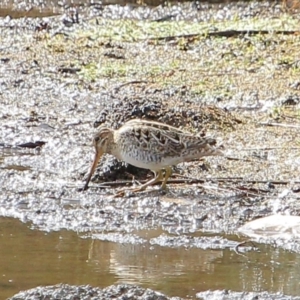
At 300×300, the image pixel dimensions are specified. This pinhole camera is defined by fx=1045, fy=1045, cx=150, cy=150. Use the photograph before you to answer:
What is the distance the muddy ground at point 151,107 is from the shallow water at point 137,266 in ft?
0.75

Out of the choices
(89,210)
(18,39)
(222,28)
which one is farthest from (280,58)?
(89,210)

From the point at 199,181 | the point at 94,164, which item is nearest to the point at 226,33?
the point at 199,181

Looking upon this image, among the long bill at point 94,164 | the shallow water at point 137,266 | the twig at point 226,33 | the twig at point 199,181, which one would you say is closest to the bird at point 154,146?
the long bill at point 94,164

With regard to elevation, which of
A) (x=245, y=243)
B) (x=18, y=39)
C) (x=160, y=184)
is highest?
(x=18, y=39)

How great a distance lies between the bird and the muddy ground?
0.30 meters

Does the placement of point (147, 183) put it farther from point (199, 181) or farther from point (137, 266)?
point (137, 266)

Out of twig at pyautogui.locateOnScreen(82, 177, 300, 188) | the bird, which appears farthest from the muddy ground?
the bird

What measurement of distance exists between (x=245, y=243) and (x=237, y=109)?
13.5ft

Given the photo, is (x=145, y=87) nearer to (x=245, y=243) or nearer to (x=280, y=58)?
(x=280, y=58)

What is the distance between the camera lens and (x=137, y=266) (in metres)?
6.29

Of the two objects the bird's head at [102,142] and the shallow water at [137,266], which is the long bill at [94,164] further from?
the shallow water at [137,266]

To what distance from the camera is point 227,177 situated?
26.9 feet

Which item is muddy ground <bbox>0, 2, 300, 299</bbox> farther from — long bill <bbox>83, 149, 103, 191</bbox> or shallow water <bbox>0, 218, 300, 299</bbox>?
shallow water <bbox>0, 218, 300, 299</bbox>

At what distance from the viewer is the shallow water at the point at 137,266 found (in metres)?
5.90
